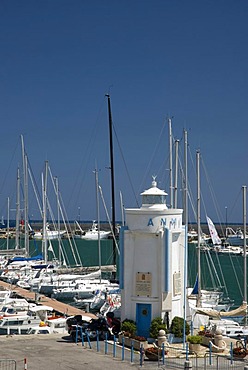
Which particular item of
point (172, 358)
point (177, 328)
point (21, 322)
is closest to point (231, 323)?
point (177, 328)

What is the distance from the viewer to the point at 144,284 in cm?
3241

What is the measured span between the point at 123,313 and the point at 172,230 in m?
4.77

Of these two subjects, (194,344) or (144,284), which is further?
(144,284)

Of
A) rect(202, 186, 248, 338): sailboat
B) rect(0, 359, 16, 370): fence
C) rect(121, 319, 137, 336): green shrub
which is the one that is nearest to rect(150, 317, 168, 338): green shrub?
rect(121, 319, 137, 336): green shrub

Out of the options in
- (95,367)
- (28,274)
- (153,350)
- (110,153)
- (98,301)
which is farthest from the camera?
(28,274)

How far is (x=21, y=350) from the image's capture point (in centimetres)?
3067

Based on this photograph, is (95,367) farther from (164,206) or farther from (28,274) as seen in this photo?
(28,274)

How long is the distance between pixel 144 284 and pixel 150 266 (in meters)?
0.93

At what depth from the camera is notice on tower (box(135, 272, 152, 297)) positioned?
3234 cm

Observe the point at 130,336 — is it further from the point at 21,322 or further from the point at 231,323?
the point at 231,323

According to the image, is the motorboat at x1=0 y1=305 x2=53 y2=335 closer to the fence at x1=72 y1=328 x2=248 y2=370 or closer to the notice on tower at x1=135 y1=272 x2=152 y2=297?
the fence at x1=72 y1=328 x2=248 y2=370

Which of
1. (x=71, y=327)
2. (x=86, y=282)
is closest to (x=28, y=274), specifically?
(x=86, y=282)

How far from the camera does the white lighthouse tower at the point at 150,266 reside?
32188mm

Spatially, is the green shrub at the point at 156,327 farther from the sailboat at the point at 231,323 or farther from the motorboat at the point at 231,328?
the motorboat at the point at 231,328
